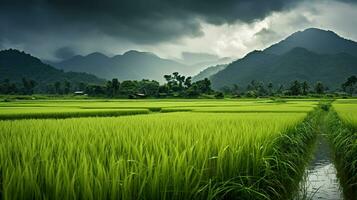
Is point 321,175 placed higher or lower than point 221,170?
lower

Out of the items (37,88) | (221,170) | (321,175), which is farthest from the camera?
(37,88)

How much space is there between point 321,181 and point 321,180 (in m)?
0.08

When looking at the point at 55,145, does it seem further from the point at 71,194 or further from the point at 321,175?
the point at 321,175

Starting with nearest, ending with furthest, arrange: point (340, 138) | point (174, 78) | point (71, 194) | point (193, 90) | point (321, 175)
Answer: point (71, 194) < point (321, 175) < point (340, 138) < point (193, 90) < point (174, 78)

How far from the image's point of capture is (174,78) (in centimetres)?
11819

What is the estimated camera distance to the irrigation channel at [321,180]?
20.5 ft

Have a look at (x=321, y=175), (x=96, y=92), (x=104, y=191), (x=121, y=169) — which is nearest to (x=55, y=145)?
(x=121, y=169)

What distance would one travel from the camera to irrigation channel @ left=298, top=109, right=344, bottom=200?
625 cm

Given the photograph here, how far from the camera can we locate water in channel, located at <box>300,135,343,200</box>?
20.5 feet

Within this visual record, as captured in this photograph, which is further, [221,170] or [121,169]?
[221,170]

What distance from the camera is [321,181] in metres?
7.21

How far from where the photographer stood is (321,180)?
287 inches

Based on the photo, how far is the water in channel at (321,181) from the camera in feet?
20.5

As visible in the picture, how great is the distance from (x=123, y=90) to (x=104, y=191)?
9356 cm
